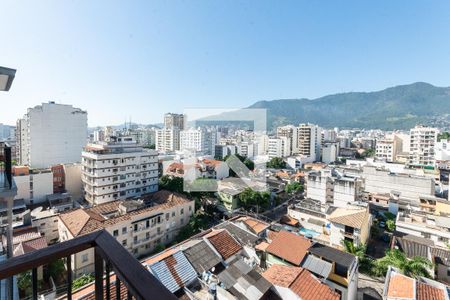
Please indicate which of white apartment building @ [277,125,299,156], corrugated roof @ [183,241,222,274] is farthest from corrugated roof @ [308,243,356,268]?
white apartment building @ [277,125,299,156]

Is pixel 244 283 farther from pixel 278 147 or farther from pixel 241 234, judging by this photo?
pixel 278 147

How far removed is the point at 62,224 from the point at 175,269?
694 centimetres

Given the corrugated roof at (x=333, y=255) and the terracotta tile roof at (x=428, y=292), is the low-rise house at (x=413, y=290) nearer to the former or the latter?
the terracotta tile roof at (x=428, y=292)

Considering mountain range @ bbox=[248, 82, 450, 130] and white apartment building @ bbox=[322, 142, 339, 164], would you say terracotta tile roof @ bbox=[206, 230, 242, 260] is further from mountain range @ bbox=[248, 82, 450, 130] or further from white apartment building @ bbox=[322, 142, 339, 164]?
mountain range @ bbox=[248, 82, 450, 130]

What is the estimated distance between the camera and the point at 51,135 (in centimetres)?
2086

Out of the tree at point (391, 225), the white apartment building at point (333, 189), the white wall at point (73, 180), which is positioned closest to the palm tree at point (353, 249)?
the tree at point (391, 225)

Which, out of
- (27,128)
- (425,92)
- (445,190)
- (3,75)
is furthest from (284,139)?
(425,92)


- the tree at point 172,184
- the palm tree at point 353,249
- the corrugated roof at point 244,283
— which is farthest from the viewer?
the tree at point 172,184

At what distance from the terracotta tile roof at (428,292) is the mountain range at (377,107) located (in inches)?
4017

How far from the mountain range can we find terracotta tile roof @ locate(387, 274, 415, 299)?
334 feet

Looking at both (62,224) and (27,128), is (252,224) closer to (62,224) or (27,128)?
(62,224)

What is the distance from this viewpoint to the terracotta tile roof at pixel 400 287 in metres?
5.27

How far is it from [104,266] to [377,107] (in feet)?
603

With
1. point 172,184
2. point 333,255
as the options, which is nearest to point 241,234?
point 333,255
